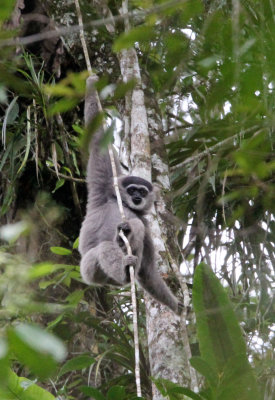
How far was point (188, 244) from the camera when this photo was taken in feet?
21.6

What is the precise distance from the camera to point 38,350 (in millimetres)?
976

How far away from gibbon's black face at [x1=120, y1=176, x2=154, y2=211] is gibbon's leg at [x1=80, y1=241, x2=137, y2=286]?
0.65 metres

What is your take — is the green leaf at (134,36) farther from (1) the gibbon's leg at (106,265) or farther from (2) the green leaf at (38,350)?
(1) the gibbon's leg at (106,265)

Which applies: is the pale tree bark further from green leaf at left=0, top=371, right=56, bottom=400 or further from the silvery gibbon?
green leaf at left=0, top=371, right=56, bottom=400

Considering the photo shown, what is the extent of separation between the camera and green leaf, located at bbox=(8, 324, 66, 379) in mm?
975

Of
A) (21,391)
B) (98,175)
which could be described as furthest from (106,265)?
(21,391)

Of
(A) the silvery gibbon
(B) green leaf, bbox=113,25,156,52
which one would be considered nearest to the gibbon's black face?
(A) the silvery gibbon

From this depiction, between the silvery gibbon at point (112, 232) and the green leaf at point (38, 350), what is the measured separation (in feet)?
13.0

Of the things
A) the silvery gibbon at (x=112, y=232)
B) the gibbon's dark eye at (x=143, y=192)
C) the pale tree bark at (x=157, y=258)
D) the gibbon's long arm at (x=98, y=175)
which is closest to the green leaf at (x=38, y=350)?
the pale tree bark at (x=157, y=258)

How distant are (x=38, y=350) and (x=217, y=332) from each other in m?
1.44

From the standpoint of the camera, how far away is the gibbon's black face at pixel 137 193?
5364 mm

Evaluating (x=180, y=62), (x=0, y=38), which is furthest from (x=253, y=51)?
(x=0, y=38)

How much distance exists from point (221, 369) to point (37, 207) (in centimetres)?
455

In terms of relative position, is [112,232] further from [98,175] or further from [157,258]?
[157,258]
